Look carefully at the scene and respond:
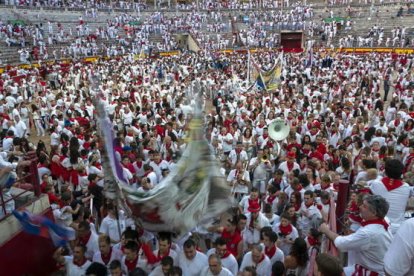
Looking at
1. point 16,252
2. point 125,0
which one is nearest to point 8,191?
point 16,252

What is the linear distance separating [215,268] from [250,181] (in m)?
3.05

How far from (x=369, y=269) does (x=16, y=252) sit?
4.05 m

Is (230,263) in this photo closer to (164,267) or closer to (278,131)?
Answer: (164,267)

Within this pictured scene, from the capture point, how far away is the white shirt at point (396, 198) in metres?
4.22

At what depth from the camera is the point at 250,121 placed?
9609 millimetres

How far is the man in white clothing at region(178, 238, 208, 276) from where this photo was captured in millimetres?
4312

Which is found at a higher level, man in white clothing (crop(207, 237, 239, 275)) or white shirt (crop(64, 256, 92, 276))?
man in white clothing (crop(207, 237, 239, 275))

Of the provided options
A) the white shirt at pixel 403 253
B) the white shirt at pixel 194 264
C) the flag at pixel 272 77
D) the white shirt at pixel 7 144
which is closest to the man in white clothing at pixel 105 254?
the white shirt at pixel 194 264

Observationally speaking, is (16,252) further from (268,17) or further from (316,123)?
(268,17)

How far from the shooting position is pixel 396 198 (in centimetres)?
424

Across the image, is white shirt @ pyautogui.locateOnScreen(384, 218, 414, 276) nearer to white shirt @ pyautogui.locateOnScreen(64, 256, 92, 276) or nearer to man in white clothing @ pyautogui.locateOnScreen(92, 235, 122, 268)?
man in white clothing @ pyautogui.locateOnScreen(92, 235, 122, 268)

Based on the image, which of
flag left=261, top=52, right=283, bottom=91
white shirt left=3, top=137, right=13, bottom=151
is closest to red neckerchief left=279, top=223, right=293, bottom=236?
white shirt left=3, top=137, right=13, bottom=151

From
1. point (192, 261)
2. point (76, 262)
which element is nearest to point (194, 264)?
point (192, 261)

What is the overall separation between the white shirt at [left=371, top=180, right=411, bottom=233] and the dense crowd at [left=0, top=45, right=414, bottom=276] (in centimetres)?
1
